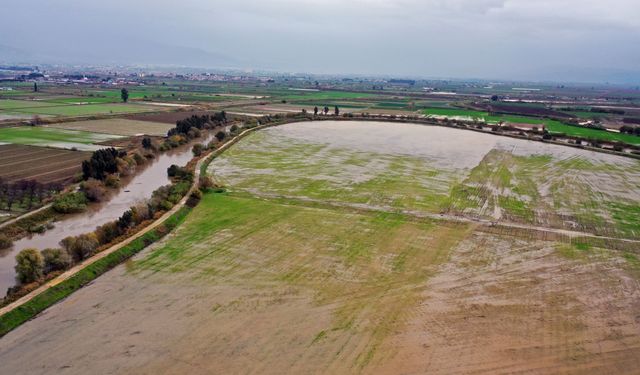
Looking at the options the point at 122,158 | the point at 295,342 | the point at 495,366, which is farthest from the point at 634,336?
the point at 122,158

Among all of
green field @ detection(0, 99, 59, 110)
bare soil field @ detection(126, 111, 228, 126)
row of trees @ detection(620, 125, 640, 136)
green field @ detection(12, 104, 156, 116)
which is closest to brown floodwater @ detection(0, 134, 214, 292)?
bare soil field @ detection(126, 111, 228, 126)

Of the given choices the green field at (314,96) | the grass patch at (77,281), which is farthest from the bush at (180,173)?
the green field at (314,96)

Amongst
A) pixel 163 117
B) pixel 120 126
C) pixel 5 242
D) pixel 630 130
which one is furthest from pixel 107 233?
pixel 630 130

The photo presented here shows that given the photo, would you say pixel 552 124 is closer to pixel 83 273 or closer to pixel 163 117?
pixel 163 117

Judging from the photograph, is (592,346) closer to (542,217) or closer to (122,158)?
(542,217)

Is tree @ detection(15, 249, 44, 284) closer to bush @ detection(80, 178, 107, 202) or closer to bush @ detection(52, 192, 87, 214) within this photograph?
bush @ detection(52, 192, 87, 214)
